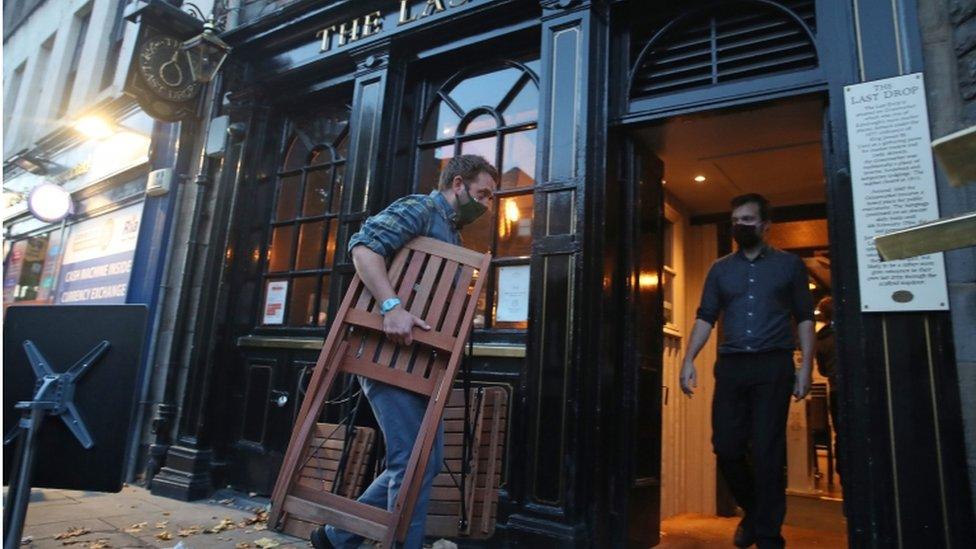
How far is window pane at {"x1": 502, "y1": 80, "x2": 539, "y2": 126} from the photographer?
4551mm

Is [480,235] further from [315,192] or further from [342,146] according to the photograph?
[315,192]

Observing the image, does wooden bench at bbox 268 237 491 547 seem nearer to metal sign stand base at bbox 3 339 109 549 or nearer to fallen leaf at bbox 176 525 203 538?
metal sign stand base at bbox 3 339 109 549

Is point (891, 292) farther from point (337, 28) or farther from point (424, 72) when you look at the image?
point (337, 28)

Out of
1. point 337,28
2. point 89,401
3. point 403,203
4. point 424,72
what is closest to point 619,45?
point 424,72

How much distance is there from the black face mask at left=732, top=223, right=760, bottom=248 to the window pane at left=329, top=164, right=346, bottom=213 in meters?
3.30

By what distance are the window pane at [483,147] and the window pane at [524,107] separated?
18 cm

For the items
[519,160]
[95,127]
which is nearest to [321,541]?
[519,160]

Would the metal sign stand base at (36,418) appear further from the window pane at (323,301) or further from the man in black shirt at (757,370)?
the man in black shirt at (757,370)

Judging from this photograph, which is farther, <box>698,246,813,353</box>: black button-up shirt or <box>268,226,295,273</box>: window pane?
<box>268,226,295,273</box>: window pane

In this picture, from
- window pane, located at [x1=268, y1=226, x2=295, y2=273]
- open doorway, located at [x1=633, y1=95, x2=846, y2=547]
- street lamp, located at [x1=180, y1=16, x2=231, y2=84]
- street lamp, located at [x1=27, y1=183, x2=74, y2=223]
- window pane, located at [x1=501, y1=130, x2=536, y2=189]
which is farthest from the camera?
street lamp, located at [x1=27, y1=183, x2=74, y2=223]

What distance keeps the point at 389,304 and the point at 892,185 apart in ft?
8.31

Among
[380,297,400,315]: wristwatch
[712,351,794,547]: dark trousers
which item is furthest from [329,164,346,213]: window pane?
[712,351,794,547]: dark trousers

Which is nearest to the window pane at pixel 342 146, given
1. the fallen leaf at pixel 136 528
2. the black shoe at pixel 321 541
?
the fallen leaf at pixel 136 528

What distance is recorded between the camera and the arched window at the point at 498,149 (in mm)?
4297
